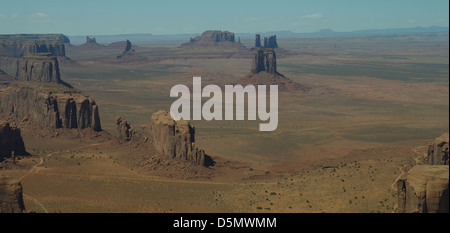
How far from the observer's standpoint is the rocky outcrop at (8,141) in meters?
60.8

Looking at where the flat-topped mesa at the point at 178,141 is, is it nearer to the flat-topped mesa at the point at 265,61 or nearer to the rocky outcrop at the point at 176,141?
the rocky outcrop at the point at 176,141

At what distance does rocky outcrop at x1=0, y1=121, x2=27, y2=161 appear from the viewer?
60.8 m

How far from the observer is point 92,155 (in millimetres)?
66312

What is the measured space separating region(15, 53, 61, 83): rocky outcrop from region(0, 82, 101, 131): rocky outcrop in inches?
2742

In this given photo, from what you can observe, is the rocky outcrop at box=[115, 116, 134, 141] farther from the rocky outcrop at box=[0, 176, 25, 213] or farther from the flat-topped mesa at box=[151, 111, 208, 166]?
the rocky outcrop at box=[0, 176, 25, 213]

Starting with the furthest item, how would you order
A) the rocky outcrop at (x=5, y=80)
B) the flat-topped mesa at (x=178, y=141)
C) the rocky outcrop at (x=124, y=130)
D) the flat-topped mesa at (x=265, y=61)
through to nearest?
the flat-topped mesa at (x=265, y=61) < the rocky outcrop at (x=5, y=80) < the rocky outcrop at (x=124, y=130) < the flat-topped mesa at (x=178, y=141)

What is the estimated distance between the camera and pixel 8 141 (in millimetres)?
61531

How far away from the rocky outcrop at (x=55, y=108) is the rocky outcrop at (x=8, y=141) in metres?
12.3

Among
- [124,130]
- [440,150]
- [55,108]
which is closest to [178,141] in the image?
[124,130]

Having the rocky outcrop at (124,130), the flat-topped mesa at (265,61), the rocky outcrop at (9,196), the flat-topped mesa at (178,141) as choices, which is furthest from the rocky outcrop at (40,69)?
the rocky outcrop at (9,196)

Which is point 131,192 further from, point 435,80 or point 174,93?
point 435,80

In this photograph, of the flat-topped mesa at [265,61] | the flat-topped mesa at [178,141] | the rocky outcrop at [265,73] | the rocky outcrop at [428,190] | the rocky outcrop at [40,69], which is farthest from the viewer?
the flat-topped mesa at [265,61]

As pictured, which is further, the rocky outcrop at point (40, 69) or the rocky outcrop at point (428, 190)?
the rocky outcrop at point (40, 69)
